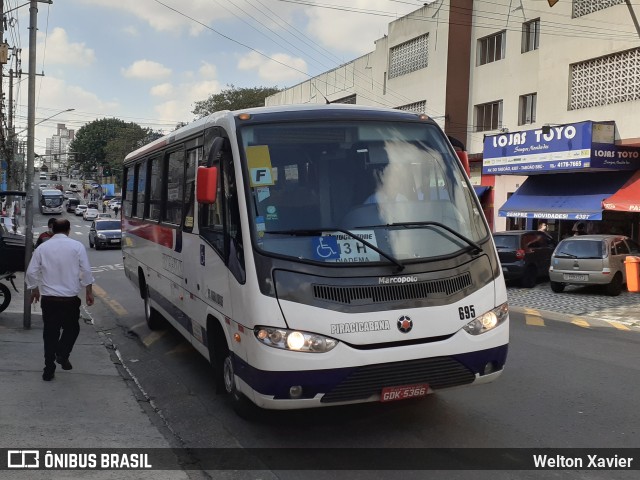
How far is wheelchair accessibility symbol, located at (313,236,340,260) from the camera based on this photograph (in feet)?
16.3

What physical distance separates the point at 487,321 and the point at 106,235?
2824 cm

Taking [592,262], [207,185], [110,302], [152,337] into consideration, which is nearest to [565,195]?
[592,262]

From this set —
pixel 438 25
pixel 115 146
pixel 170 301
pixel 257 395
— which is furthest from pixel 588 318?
pixel 115 146

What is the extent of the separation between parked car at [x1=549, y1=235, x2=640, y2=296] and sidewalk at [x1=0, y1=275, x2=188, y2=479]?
12.5 m

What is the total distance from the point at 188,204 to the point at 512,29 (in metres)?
24.3

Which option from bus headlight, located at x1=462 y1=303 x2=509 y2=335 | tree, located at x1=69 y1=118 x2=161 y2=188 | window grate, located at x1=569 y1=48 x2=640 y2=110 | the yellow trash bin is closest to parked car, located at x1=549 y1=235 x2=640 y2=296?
the yellow trash bin

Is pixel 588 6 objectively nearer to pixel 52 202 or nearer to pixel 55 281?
pixel 55 281

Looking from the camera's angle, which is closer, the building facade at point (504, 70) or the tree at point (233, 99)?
the building facade at point (504, 70)

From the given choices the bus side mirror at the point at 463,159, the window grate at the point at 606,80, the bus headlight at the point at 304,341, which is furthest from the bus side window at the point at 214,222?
the window grate at the point at 606,80

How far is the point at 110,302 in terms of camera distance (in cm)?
1403

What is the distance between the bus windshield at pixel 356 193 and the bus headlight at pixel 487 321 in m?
0.59

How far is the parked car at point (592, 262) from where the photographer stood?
16.5 meters

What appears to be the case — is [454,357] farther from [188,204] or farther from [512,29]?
[512,29]

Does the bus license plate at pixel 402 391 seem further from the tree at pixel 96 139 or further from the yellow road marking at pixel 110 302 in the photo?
the tree at pixel 96 139
